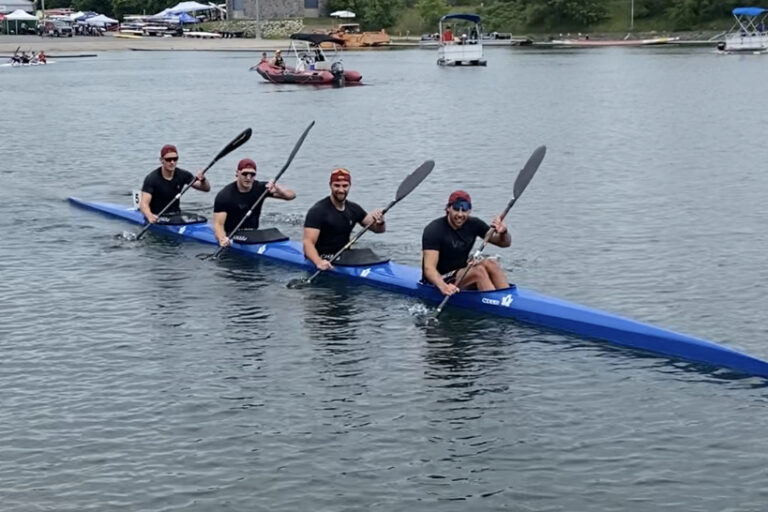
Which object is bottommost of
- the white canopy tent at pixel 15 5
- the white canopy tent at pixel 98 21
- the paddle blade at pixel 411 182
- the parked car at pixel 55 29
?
the paddle blade at pixel 411 182

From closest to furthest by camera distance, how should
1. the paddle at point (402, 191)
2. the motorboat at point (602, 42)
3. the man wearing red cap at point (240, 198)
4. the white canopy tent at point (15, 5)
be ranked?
the paddle at point (402, 191)
the man wearing red cap at point (240, 198)
the motorboat at point (602, 42)
the white canopy tent at point (15, 5)

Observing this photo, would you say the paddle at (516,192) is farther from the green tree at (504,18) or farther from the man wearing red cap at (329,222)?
the green tree at (504,18)

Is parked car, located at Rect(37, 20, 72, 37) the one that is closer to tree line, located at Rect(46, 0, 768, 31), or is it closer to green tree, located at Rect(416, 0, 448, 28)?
tree line, located at Rect(46, 0, 768, 31)

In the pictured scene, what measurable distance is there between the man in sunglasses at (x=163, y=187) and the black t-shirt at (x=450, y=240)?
6.95 m

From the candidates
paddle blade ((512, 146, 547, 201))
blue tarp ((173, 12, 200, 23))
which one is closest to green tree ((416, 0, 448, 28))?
blue tarp ((173, 12, 200, 23))

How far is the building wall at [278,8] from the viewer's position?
13550 centimetres

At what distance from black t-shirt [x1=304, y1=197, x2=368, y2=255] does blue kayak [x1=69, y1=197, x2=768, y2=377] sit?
1.64 feet

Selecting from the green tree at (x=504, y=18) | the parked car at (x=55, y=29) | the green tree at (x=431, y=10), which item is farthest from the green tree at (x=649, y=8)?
the parked car at (x=55, y=29)

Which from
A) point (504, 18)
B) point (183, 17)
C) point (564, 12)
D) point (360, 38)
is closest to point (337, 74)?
point (360, 38)

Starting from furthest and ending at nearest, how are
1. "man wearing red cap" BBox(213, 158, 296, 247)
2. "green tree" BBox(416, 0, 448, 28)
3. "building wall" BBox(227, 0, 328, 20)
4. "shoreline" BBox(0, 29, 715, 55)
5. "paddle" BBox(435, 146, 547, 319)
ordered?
"building wall" BBox(227, 0, 328, 20), "green tree" BBox(416, 0, 448, 28), "shoreline" BBox(0, 29, 715, 55), "man wearing red cap" BBox(213, 158, 296, 247), "paddle" BBox(435, 146, 547, 319)

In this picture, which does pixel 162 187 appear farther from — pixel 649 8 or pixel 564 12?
pixel 649 8

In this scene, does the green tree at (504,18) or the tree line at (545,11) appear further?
the green tree at (504,18)

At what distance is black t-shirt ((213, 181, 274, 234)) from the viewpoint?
2030 cm

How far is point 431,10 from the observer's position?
128875mm
